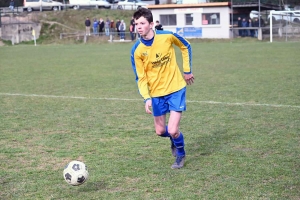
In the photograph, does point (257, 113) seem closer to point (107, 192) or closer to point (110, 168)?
point (110, 168)

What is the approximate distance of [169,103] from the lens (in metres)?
6.63

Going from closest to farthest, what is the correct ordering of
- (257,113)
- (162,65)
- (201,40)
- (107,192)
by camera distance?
(107,192) → (162,65) → (257,113) → (201,40)

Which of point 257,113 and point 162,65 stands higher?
point 162,65

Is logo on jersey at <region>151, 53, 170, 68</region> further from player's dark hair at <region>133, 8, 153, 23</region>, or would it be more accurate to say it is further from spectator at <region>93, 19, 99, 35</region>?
spectator at <region>93, 19, 99, 35</region>

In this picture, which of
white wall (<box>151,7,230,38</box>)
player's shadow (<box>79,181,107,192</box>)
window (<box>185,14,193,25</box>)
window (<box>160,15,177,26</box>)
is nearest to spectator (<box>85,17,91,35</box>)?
window (<box>160,15,177,26</box>)

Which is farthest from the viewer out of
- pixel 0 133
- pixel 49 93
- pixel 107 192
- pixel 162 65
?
pixel 49 93

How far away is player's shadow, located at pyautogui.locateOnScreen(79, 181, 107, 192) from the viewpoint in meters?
5.85

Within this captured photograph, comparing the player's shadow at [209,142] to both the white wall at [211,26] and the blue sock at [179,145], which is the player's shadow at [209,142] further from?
the white wall at [211,26]

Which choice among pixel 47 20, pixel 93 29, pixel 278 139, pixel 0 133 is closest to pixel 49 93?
pixel 0 133

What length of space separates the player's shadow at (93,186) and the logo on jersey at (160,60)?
5.20 feet

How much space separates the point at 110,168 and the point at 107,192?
96 centimetres

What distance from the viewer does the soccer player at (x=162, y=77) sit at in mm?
6531

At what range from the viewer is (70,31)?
47.2m

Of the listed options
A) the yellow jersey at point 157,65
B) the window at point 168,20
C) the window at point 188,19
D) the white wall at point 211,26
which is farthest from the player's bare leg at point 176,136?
the window at point 168,20
